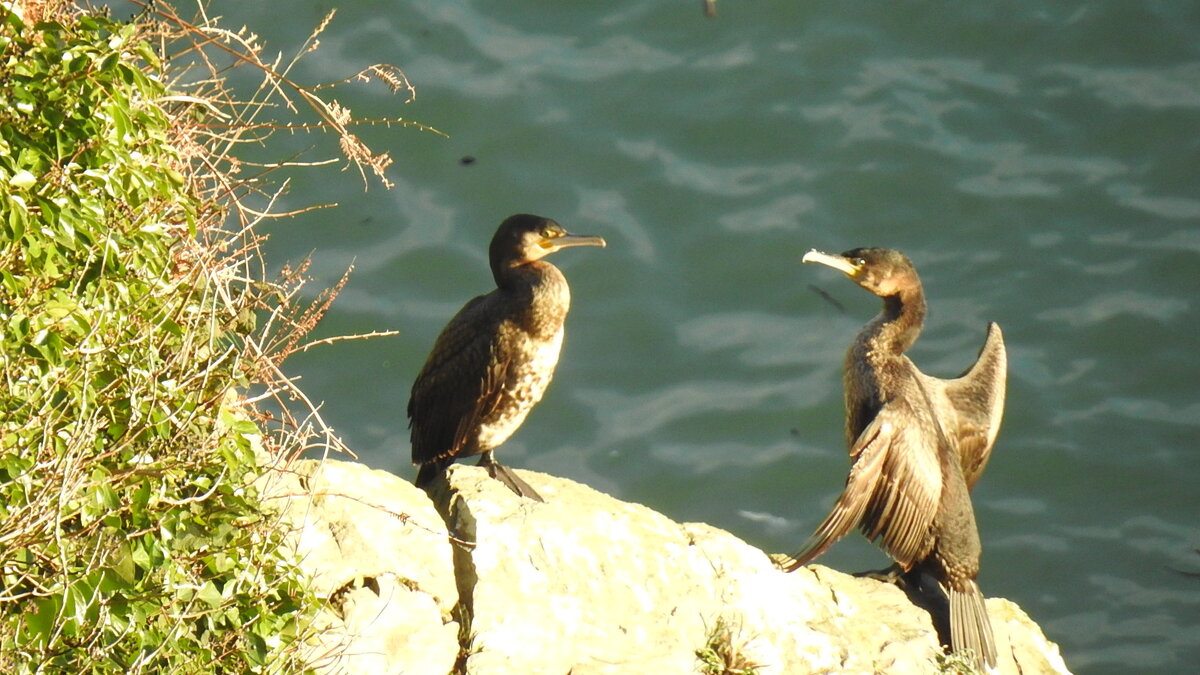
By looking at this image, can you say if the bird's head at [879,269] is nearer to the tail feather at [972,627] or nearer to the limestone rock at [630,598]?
the tail feather at [972,627]

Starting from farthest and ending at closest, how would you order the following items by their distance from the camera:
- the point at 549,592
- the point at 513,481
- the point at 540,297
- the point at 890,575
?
the point at 890,575
the point at 540,297
the point at 513,481
the point at 549,592

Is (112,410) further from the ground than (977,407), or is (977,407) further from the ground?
(977,407)

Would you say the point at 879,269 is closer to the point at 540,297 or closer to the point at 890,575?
the point at 890,575

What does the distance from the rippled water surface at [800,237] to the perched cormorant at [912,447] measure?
173cm

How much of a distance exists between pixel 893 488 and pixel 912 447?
19 centimetres

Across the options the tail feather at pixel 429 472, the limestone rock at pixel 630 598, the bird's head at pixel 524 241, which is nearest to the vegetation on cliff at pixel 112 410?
the limestone rock at pixel 630 598

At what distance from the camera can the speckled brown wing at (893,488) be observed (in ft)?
20.8

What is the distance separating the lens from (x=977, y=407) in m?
7.15

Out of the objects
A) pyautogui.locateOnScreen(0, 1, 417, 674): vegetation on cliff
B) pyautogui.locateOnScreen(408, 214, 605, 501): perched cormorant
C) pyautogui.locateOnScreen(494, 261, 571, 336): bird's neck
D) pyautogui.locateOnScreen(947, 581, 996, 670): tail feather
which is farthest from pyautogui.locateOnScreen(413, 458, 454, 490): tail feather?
pyautogui.locateOnScreen(947, 581, 996, 670): tail feather

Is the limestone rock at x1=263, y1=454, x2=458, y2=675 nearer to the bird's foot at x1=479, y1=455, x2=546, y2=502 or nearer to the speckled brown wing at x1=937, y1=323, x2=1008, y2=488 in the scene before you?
the bird's foot at x1=479, y1=455, x2=546, y2=502

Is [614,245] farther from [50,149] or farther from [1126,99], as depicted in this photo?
[50,149]

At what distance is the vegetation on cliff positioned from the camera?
3.57 metres

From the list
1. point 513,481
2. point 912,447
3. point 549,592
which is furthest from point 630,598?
point 912,447

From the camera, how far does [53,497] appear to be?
3.52 m
